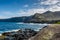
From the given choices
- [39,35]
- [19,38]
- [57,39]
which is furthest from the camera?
[19,38]

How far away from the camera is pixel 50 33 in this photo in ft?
25.8

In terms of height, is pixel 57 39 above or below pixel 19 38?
above

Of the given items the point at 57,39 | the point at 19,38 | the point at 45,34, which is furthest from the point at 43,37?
the point at 19,38

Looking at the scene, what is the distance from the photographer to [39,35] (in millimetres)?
7969

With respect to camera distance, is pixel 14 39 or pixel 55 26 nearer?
pixel 55 26

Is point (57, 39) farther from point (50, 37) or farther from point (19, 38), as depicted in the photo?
point (19, 38)

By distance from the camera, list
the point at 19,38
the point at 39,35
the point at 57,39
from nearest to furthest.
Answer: the point at 57,39, the point at 39,35, the point at 19,38

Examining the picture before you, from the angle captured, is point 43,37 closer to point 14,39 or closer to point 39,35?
point 39,35

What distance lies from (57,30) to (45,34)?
483 mm

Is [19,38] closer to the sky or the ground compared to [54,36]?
closer to the ground

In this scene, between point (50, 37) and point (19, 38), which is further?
point (19, 38)

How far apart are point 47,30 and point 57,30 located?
0.38m

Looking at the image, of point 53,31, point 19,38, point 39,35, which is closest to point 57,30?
point 53,31

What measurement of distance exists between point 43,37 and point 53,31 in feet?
1.45
